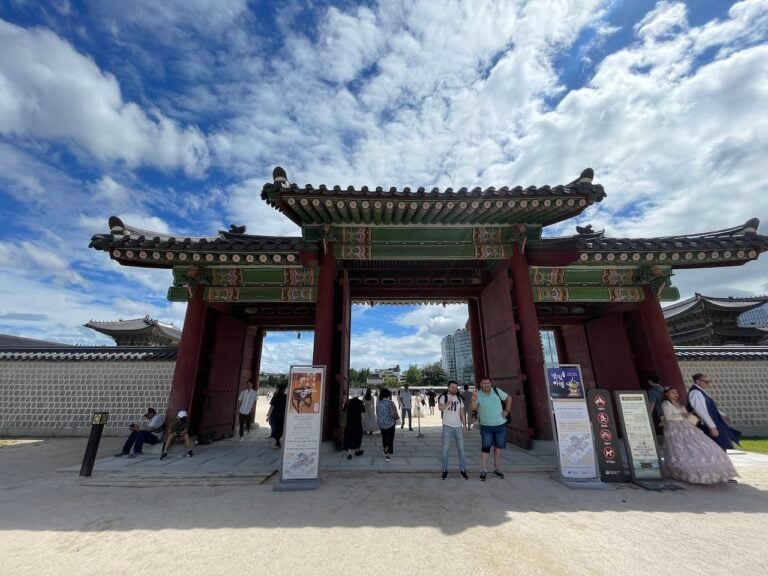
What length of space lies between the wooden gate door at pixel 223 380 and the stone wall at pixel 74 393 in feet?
9.69

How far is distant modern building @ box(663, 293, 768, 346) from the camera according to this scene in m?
16.9

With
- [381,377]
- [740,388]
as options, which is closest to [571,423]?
[740,388]

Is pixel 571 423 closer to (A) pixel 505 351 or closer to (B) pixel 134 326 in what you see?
(A) pixel 505 351

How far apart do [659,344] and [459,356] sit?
9846 centimetres

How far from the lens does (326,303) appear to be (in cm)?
782

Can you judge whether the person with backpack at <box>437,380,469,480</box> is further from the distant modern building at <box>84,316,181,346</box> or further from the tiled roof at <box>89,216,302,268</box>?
the distant modern building at <box>84,316,181,346</box>

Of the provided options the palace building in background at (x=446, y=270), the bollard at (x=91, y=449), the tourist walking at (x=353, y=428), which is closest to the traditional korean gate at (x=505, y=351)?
the palace building in background at (x=446, y=270)

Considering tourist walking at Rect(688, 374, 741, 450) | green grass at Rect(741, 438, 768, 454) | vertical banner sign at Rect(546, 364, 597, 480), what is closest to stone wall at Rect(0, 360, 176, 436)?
vertical banner sign at Rect(546, 364, 597, 480)

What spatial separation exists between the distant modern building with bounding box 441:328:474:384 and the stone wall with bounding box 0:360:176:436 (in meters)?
83.5

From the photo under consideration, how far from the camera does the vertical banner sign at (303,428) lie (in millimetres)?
5215

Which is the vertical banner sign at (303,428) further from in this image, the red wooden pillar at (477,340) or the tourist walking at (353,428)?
the red wooden pillar at (477,340)

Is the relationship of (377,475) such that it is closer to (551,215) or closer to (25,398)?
(551,215)

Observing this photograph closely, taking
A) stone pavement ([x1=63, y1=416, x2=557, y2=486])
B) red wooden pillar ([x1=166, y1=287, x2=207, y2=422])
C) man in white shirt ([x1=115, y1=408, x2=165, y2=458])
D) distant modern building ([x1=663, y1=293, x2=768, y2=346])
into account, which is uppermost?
distant modern building ([x1=663, y1=293, x2=768, y2=346])

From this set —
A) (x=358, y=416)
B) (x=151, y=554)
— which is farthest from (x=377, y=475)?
(x=151, y=554)
